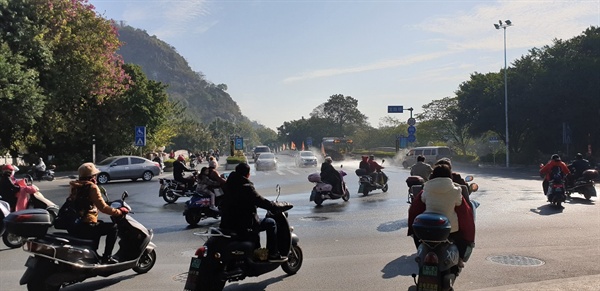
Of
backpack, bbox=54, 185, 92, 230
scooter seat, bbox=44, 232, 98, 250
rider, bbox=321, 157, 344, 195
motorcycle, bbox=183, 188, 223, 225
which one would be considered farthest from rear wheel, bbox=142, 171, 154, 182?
scooter seat, bbox=44, 232, 98, 250

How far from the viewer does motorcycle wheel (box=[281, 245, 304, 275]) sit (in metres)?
7.25

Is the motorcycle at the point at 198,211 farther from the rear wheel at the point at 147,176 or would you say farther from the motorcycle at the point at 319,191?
the rear wheel at the point at 147,176

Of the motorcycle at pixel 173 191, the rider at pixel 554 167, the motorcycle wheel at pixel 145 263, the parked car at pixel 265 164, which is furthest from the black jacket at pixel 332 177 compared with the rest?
the parked car at pixel 265 164

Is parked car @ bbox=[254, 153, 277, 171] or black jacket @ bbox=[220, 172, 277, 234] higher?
black jacket @ bbox=[220, 172, 277, 234]

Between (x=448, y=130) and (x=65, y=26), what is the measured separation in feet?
159

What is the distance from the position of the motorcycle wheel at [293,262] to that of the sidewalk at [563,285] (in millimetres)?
2506

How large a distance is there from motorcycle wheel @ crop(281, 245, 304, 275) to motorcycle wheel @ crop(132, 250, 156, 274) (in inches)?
76.5

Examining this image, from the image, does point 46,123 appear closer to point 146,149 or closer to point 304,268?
point 146,149

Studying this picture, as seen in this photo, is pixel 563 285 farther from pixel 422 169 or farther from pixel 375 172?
pixel 375 172

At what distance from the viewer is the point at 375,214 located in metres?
A: 14.0

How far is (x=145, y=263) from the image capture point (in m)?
7.53

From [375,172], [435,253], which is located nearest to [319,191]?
[375,172]

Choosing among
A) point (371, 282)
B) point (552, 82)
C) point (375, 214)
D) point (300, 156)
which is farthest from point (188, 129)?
point (371, 282)

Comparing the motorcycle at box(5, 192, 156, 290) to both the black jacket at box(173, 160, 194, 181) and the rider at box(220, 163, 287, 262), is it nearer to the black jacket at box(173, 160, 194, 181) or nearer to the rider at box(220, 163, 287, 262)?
the rider at box(220, 163, 287, 262)
